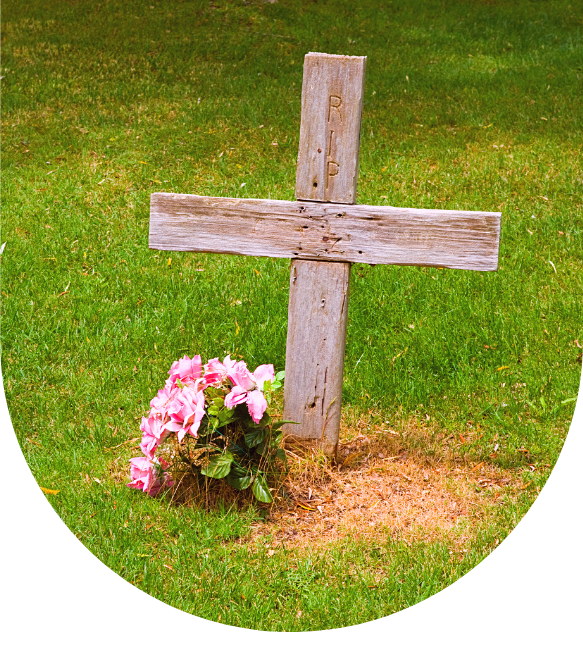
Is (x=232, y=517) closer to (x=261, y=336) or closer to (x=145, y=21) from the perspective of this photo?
→ (x=261, y=336)

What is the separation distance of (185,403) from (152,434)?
23 centimetres

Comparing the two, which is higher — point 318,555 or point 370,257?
point 370,257

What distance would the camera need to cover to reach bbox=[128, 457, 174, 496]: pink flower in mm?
3494

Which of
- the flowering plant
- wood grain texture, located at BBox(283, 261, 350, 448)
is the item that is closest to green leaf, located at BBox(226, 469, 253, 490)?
the flowering plant

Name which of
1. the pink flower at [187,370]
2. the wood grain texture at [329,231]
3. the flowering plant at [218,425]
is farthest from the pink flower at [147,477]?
the wood grain texture at [329,231]

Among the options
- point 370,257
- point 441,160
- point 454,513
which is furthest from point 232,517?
point 441,160

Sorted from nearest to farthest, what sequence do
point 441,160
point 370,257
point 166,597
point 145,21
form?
point 166,597 < point 370,257 < point 441,160 < point 145,21

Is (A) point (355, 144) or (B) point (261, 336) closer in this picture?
(A) point (355, 144)

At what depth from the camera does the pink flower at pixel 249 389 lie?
332cm

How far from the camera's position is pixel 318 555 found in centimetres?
329

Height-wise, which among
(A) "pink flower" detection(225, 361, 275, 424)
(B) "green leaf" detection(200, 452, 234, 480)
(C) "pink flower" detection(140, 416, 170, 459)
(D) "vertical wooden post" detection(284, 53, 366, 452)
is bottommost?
(B) "green leaf" detection(200, 452, 234, 480)

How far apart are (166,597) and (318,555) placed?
679mm

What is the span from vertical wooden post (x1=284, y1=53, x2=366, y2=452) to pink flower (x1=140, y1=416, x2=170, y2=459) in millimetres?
672

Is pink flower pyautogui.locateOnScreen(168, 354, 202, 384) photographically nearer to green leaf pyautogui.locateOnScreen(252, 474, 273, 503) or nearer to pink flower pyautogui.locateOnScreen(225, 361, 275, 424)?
pink flower pyautogui.locateOnScreen(225, 361, 275, 424)
